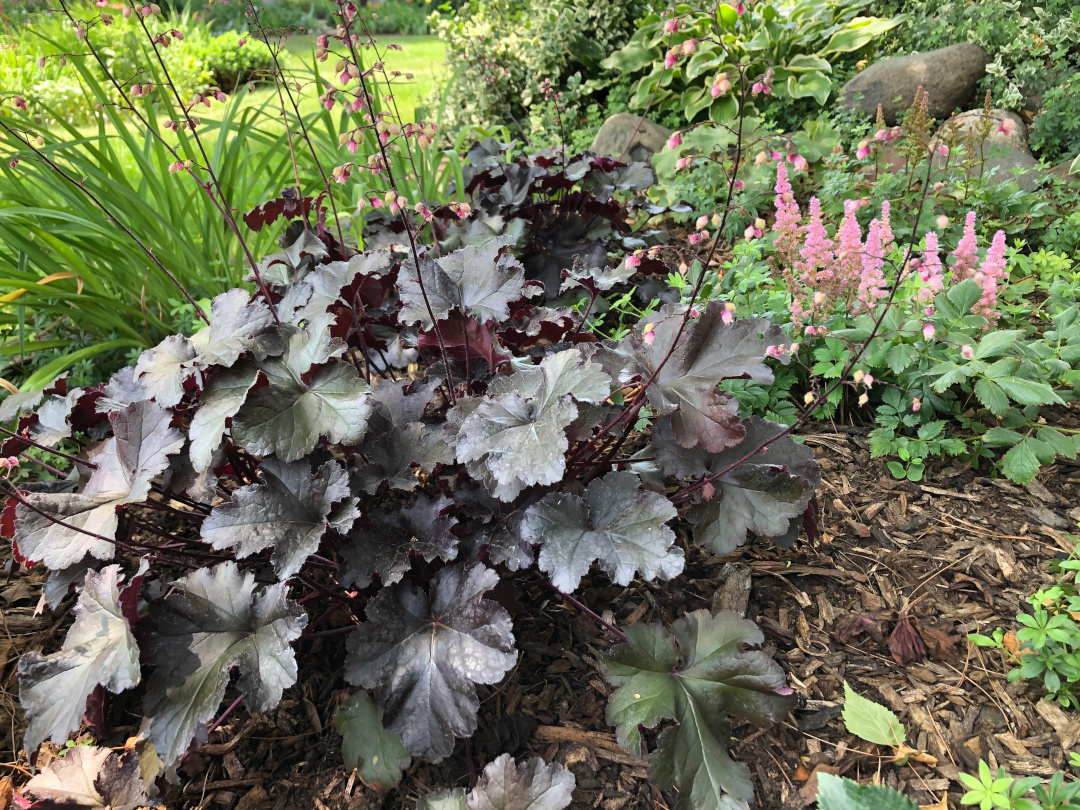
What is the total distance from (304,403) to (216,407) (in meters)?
0.18

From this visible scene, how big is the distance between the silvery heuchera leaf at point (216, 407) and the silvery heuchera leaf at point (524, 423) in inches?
18.0

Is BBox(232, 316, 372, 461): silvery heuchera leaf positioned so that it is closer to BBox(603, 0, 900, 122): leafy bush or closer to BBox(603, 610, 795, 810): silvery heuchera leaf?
BBox(603, 610, 795, 810): silvery heuchera leaf

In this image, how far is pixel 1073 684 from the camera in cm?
143

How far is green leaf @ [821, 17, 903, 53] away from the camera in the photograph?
4922 millimetres

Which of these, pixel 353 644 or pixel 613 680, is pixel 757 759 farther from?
pixel 353 644

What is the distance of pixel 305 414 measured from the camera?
150cm

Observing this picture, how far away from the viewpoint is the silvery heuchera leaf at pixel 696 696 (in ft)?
4.16

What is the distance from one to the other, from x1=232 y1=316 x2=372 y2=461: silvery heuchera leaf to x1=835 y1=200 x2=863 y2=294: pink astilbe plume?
1.52 metres

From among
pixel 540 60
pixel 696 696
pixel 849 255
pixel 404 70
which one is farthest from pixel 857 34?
pixel 404 70

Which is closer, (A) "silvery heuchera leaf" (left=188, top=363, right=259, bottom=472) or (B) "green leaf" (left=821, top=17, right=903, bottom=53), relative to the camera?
(A) "silvery heuchera leaf" (left=188, top=363, right=259, bottom=472)

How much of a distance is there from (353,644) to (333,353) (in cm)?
63

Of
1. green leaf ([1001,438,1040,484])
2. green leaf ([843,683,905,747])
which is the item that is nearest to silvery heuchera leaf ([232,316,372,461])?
green leaf ([843,683,905,747])

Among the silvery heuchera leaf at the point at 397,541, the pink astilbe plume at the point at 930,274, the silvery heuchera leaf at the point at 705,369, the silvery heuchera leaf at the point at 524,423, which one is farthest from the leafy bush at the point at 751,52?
the silvery heuchera leaf at the point at 397,541

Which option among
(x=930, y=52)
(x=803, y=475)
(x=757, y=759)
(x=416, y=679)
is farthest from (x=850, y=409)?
(x=930, y=52)
